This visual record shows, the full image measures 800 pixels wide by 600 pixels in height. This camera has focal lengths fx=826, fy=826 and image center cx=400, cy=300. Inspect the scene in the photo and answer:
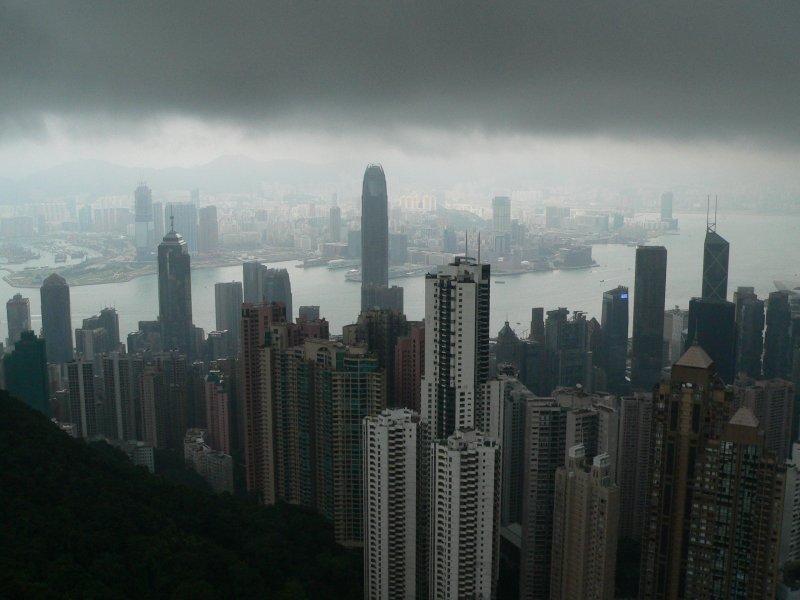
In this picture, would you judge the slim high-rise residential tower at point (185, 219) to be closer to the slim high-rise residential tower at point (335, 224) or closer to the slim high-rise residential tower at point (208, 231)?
the slim high-rise residential tower at point (208, 231)

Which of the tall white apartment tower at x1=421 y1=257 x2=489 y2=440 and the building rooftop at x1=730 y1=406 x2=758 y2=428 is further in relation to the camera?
the tall white apartment tower at x1=421 y1=257 x2=489 y2=440

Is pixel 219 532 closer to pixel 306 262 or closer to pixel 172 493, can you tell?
pixel 172 493

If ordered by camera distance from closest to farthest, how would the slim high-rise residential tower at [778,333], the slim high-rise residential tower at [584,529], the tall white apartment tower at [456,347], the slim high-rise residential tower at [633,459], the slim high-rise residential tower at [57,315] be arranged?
the slim high-rise residential tower at [584,529] < the tall white apartment tower at [456,347] < the slim high-rise residential tower at [633,459] < the slim high-rise residential tower at [778,333] < the slim high-rise residential tower at [57,315]

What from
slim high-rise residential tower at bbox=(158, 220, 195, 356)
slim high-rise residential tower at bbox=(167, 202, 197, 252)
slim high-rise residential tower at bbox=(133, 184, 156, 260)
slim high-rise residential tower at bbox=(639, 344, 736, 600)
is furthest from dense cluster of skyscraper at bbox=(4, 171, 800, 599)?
slim high-rise residential tower at bbox=(158, 220, 195, 356)

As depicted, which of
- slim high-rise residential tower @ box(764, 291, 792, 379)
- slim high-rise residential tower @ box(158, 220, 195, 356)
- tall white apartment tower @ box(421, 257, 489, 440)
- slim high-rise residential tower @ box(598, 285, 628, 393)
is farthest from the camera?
slim high-rise residential tower @ box(158, 220, 195, 356)

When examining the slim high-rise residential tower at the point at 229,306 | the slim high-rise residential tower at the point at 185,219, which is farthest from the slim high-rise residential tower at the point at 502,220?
the slim high-rise residential tower at the point at 185,219

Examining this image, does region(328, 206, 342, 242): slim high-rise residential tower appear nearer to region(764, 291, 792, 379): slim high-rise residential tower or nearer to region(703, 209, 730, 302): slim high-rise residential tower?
region(703, 209, 730, 302): slim high-rise residential tower
